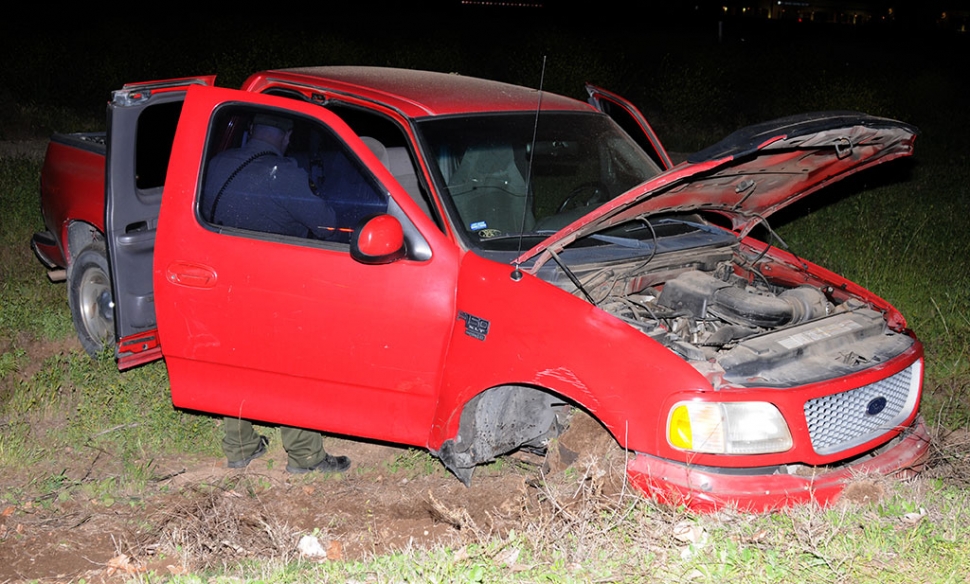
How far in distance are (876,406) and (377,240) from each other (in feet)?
7.33

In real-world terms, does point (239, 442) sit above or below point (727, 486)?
below

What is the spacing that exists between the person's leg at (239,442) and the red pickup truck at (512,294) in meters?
0.40

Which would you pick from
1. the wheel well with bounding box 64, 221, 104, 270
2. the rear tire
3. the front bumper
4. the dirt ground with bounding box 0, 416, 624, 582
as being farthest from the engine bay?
the wheel well with bounding box 64, 221, 104, 270

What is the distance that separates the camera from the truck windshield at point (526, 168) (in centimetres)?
433

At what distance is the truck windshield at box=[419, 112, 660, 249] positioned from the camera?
433 cm

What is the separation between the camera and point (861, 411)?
12.7 feet

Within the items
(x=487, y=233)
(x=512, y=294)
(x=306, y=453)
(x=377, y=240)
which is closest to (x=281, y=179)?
(x=377, y=240)

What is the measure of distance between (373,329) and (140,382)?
88.9 inches

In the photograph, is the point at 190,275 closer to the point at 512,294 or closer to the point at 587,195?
the point at 512,294

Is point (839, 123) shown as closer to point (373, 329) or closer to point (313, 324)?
point (373, 329)

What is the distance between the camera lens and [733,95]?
18188 millimetres

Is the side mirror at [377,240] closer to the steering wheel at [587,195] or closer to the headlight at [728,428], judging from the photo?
the steering wheel at [587,195]

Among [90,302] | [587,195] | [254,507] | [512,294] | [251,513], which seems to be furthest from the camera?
[90,302]

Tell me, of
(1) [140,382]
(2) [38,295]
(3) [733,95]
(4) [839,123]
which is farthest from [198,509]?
(3) [733,95]
